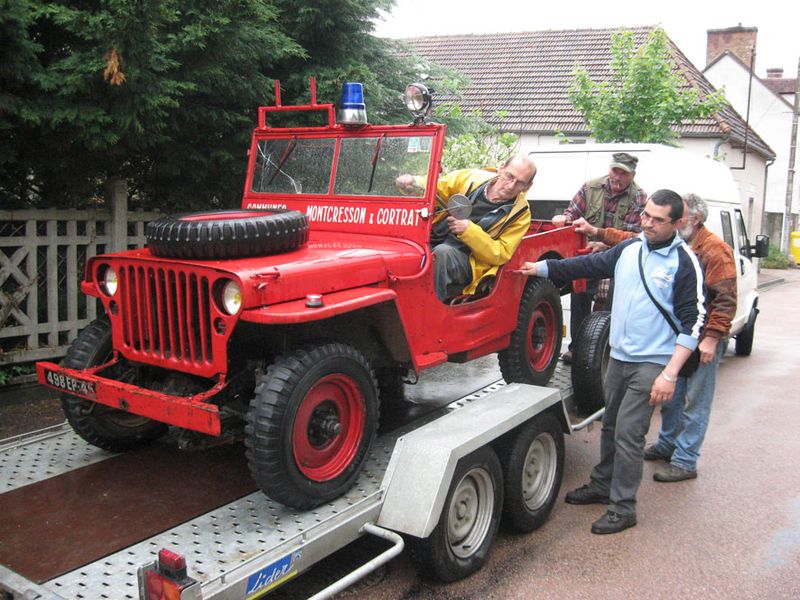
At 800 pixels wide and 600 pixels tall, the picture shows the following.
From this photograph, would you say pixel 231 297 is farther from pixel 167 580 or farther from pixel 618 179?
pixel 618 179

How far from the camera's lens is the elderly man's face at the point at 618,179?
626 cm

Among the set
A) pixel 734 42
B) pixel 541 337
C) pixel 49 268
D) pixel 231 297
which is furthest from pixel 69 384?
pixel 734 42

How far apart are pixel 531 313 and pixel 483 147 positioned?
705 centimetres

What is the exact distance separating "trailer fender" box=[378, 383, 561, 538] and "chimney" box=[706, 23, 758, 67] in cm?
3237

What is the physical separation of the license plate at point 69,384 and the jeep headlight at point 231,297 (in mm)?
890

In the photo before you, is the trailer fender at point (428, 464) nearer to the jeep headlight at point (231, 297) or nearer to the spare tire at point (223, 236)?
the jeep headlight at point (231, 297)

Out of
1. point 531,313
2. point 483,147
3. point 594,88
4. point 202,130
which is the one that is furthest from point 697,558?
point 594,88

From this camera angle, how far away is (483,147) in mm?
12031

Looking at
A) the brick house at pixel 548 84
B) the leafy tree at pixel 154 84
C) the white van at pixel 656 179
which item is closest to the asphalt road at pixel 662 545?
the leafy tree at pixel 154 84

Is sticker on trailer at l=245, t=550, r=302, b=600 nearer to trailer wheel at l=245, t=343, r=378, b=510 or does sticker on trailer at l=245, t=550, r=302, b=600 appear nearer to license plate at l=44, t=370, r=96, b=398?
trailer wheel at l=245, t=343, r=378, b=510

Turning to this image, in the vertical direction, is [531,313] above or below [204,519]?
above

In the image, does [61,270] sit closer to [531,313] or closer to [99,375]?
[99,375]

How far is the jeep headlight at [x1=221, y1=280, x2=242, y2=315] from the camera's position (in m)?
3.45

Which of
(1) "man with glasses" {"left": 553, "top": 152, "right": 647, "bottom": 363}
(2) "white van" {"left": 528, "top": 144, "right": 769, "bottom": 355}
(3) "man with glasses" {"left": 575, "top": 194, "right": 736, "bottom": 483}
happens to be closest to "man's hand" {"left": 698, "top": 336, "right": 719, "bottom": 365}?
(3) "man with glasses" {"left": 575, "top": 194, "right": 736, "bottom": 483}
